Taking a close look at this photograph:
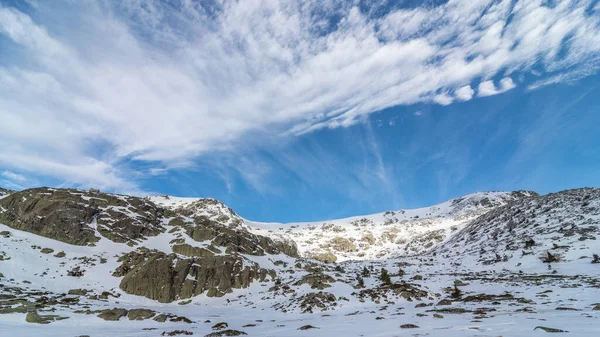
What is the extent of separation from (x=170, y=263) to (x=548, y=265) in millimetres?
Answer: 81805

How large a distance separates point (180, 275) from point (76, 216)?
43.3m

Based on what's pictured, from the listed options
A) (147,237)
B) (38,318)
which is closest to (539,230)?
(38,318)

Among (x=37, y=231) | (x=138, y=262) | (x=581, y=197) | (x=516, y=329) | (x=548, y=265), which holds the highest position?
(x=581, y=197)

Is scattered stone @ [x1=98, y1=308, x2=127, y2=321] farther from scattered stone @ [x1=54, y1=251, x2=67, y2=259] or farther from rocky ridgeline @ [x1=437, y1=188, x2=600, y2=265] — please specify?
rocky ridgeline @ [x1=437, y1=188, x2=600, y2=265]

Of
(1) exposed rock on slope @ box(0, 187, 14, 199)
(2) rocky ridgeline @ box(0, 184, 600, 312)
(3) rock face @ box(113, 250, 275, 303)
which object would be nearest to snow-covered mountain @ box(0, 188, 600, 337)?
(3) rock face @ box(113, 250, 275, 303)

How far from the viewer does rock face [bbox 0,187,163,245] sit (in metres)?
78.4

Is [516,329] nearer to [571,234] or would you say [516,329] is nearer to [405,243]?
[571,234]

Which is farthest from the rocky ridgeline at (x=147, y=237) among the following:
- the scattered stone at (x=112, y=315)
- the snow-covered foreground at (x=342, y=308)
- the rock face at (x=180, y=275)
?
the scattered stone at (x=112, y=315)

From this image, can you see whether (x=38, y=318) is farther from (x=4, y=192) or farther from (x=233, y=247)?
(x=4, y=192)

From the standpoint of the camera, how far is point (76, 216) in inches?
3280

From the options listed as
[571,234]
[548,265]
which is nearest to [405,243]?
[571,234]

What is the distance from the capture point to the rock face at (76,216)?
78375 millimetres

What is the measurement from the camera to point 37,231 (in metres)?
77.4

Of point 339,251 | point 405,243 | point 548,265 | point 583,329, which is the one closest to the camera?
point 583,329
